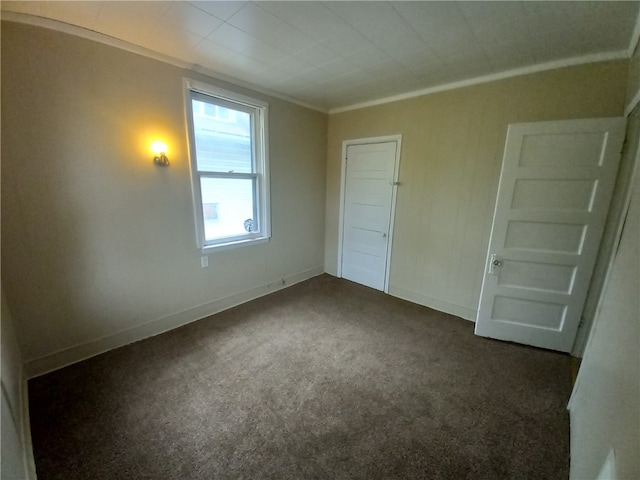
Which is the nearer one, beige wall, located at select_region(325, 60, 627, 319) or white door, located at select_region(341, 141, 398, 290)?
beige wall, located at select_region(325, 60, 627, 319)

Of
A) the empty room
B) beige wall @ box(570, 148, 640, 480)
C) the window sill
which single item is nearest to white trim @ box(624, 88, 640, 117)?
the empty room

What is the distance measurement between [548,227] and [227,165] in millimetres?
3255

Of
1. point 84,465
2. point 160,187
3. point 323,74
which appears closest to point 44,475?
point 84,465

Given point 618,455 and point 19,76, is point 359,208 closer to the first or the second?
point 618,455

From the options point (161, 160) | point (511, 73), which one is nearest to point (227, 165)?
point (161, 160)

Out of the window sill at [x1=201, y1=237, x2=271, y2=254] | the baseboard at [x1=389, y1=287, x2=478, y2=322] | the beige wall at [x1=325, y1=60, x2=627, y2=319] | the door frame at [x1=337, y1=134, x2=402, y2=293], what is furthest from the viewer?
the door frame at [x1=337, y1=134, x2=402, y2=293]

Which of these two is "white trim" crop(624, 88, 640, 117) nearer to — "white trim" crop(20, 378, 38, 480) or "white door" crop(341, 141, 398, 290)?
"white door" crop(341, 141, 398, 290)

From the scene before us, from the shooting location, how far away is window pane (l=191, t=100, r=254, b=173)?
2621 millimetres

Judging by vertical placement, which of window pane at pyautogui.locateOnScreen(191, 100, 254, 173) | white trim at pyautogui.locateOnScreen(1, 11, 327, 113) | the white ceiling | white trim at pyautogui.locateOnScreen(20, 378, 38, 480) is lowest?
white trim at pyautogui.locateOnScreen(20, 378, 38, 480)

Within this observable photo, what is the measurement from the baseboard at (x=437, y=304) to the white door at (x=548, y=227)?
341 millimetres

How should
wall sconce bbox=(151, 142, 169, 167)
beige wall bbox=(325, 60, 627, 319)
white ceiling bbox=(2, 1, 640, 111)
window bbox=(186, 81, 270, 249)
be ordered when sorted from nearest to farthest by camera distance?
white ceiling bbox=(2, 1, 640, 111), beige wall bbox=(325, 60, 627, 319), wall sconce bbox=(151, 142, 169, 167), window bbox=(186, 81, 270, 249)

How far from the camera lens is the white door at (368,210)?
3381 mm

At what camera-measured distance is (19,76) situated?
5.52ft

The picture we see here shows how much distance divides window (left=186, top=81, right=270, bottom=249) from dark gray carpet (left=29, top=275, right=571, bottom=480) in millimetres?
1157
